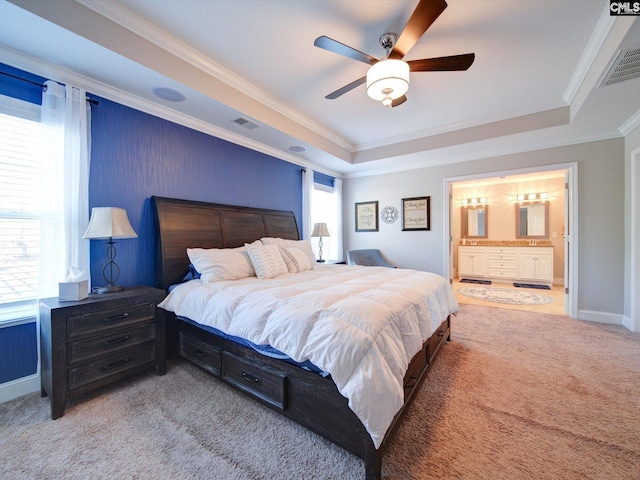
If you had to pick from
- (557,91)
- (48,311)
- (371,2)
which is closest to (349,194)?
(557,91)

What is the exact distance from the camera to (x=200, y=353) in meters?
2.21

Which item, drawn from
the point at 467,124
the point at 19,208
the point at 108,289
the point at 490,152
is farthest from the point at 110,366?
the point at 490,152

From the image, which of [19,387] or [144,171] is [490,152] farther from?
[19,387]

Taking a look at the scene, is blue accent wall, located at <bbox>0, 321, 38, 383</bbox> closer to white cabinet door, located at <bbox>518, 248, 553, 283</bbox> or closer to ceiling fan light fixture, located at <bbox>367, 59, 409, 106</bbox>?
ceiling fan light fixture, located at <bbox>367, 59, 409, 106</bbox>

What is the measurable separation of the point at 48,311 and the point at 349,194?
5.03 metres

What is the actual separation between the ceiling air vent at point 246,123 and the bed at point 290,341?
3.63 ft

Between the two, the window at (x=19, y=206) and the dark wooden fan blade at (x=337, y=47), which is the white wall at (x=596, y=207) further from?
the window at (x=19, y=206)

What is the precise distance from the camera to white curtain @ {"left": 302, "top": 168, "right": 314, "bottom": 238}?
4.69 meters

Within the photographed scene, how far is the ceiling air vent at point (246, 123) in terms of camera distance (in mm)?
3092

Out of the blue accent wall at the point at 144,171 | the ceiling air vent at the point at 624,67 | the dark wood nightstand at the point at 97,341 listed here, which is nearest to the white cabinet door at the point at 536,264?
the ceiling air vent at the point at 624,67

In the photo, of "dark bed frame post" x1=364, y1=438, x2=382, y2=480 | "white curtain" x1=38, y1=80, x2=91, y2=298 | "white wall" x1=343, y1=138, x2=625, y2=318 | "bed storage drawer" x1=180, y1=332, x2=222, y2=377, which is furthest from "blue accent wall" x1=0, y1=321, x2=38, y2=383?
"white wall" x1=343, y1=138, x2=625, y2=318

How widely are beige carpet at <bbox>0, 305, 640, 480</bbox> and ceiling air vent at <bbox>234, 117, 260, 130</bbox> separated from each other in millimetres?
2784

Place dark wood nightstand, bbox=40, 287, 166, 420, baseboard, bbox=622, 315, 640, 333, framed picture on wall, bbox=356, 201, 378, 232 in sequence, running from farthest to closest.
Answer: framed picture on wall, bbox=356, 201, 378, 232 < baseboard, bbox=622, 315, 640, 333 < dark wood nightstand, bbox=40, 287, 166, 420

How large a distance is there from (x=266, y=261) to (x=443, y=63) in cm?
238
